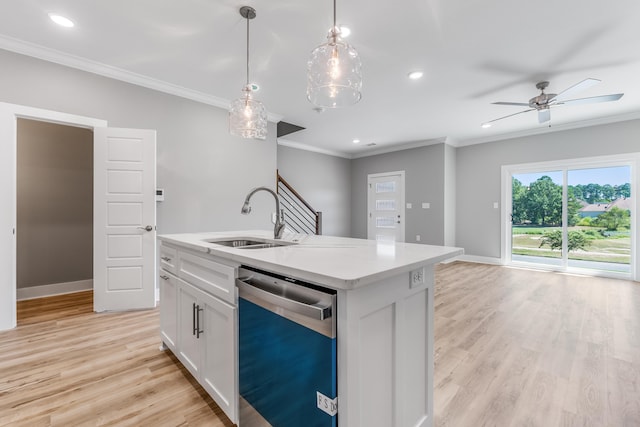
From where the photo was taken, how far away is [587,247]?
494 centimetres

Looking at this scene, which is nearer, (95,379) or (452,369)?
(95,379)

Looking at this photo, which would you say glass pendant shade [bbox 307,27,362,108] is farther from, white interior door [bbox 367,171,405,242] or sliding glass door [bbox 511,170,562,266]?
sliding glass door [bbox 511,170,562,266]

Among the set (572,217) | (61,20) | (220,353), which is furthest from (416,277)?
(572,217)

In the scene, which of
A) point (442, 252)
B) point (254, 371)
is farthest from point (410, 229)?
point (254, 371)

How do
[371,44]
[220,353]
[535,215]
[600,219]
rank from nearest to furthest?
[220,353]
[371,44]
[600,219]
[535,215]

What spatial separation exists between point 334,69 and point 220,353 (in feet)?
5.71

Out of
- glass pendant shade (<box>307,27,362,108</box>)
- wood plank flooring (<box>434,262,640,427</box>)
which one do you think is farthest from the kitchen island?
glass pendant shade (<box>307,27,362,108</box>)

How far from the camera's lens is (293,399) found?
105 centimetres

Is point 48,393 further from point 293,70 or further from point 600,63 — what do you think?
point 600,63

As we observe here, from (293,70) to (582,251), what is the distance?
18.7 ft

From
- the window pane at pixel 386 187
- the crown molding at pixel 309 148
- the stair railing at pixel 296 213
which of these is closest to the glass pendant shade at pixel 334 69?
the stair railing at pixel 296 213

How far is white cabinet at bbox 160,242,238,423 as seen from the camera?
1.37 metres

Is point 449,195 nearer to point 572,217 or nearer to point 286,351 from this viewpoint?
point 572,217

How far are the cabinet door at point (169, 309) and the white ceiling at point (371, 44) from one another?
6.70 ft
